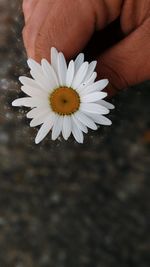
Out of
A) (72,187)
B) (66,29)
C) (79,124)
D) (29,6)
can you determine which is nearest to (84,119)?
(79,124)

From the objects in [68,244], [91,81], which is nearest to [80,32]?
[91,81]

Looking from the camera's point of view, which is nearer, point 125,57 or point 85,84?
point 85,84

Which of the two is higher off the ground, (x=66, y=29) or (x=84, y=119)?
(x=66, y=29)

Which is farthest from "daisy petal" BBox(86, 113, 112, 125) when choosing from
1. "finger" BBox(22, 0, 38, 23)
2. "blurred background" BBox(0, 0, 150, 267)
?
"blurred background" BBox(0, 0, 150, 267)

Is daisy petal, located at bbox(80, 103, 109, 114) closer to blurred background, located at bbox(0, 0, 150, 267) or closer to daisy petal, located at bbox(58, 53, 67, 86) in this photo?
daisy petal, located at bbox(58, 53, 67, 86)

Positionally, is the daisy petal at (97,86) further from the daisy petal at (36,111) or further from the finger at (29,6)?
the finger at (29,6)

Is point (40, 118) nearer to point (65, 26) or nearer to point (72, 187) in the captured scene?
point (65, 26)

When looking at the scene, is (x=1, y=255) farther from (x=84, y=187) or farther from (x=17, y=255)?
(x=84, y=187)
